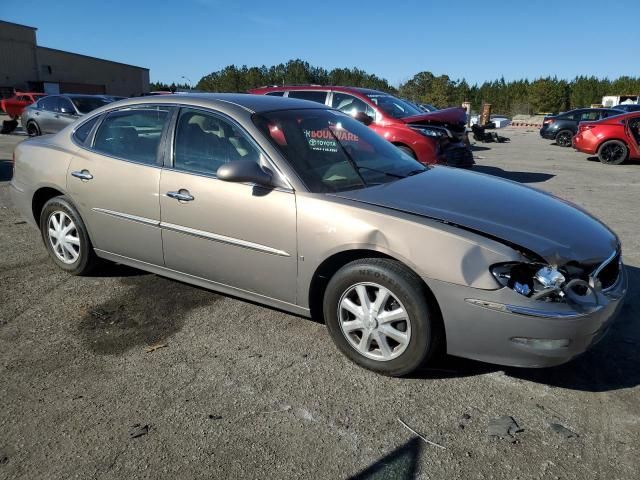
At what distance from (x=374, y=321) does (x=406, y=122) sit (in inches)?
268

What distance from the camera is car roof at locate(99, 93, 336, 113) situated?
146 inches

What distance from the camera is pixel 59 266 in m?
4.57

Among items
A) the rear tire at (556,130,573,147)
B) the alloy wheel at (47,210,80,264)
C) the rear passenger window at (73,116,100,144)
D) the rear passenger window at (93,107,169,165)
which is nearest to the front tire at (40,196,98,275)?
the alloy wheel at (47,210,80,264)

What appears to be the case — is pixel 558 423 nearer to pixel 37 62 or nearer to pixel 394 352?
pixel 394 352

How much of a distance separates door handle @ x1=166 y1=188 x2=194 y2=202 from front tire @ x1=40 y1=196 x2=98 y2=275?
1160 mm

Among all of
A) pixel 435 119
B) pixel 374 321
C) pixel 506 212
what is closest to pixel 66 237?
pixel 374 321

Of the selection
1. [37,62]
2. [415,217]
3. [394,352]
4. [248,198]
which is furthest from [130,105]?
[37,62]

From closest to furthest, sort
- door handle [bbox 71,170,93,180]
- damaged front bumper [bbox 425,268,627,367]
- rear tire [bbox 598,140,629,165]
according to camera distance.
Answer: damaged front bumper [bbox 425,268,627,367], door handle [bbox 71,170,93,180], rear tire [bbox 598,140,629,165]

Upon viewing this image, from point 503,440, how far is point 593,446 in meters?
0.42

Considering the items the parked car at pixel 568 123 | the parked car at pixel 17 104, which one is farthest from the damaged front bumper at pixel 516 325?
the parked car at pixel 17 104

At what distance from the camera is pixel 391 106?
9820 mm

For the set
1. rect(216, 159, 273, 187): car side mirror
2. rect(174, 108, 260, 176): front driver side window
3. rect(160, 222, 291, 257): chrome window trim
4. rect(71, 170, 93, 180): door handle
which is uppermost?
rect(174, 108, 260, 176): front driver side window

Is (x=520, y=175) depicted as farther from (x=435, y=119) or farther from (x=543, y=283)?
(x=543, y=283)

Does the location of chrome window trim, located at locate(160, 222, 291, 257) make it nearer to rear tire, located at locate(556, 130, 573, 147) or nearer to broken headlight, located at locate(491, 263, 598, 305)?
broken headlight, located at locate(491, 263, 598, 305)
